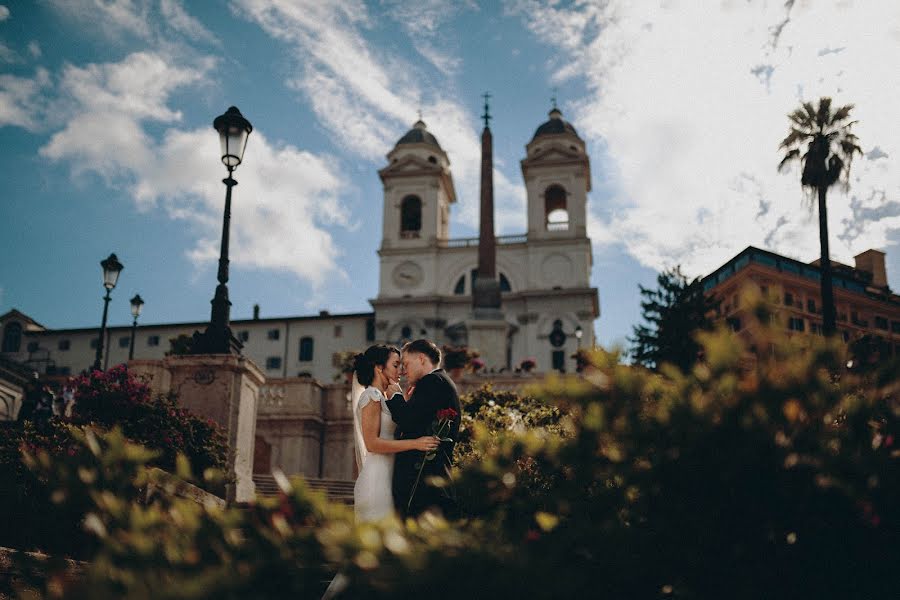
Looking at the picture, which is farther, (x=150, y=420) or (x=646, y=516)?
(x=150, y=420)

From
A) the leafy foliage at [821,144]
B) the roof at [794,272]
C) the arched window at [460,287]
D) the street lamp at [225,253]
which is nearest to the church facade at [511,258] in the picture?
the arched window at [460,287]

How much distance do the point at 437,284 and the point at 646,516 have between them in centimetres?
6679

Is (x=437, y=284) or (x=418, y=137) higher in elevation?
(x=418, y=137)

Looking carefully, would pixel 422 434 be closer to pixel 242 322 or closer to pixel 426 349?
pixel 426 349

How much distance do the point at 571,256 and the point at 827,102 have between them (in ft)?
127

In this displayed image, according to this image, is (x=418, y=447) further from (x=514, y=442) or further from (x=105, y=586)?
(x=105, y=586)

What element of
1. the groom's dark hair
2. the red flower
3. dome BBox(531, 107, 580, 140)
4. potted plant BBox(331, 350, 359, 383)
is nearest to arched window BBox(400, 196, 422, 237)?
dome BBox(531, 107, 580, 140)

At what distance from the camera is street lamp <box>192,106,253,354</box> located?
37.3 feet

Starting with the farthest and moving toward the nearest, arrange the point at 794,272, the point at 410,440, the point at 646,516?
the point at 794,272
the point at 410,440
the point at 646,516

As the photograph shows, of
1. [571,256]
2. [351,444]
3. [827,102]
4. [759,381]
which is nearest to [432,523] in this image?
[759,381]

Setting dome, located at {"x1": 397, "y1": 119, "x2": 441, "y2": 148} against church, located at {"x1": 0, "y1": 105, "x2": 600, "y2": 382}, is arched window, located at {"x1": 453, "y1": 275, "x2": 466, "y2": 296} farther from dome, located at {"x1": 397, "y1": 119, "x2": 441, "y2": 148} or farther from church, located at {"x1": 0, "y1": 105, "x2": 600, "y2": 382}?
dome, located at {"x1": 397, "y1": 119, "x2": 441, "y2": 148}

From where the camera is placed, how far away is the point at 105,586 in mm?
2275

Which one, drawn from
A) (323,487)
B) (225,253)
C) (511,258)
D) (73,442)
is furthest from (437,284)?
(73,442)

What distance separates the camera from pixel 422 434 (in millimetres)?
5707
